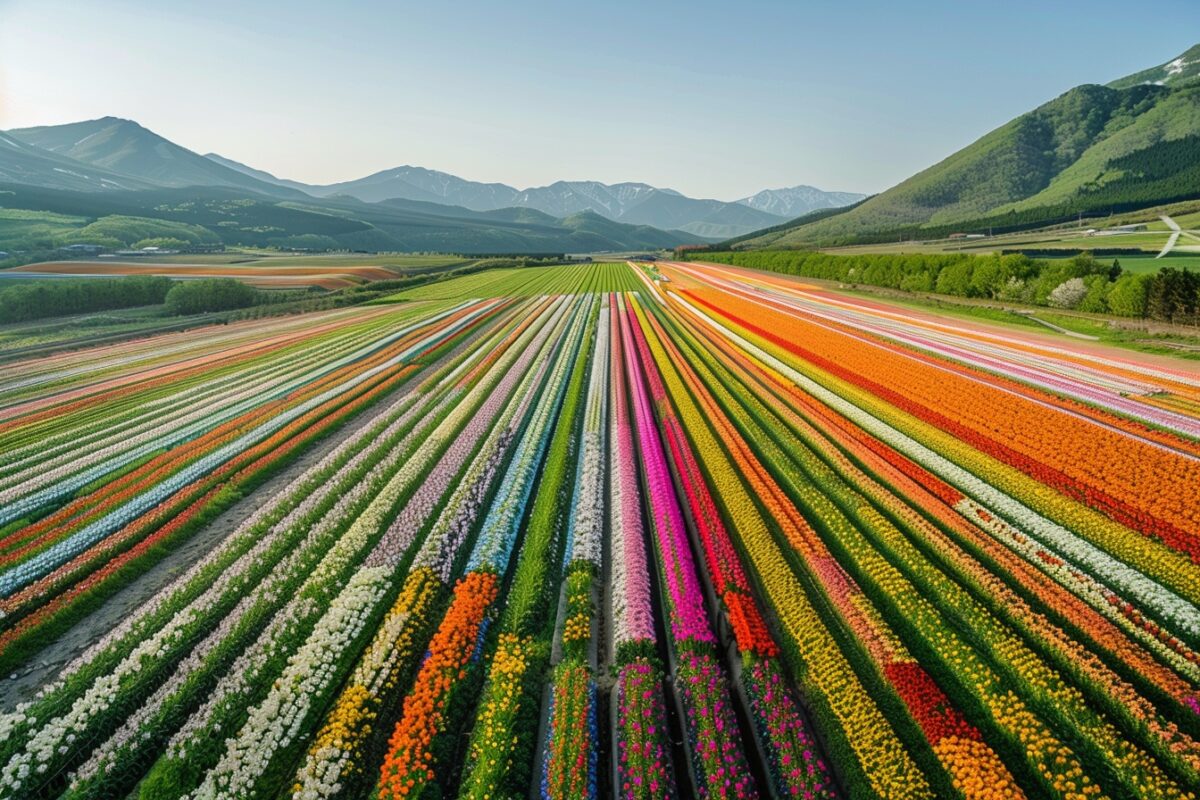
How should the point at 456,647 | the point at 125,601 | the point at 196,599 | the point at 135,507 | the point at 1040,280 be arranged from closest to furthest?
the point at 456,647 < the point at 196,599 < the point at 125,601 < the point at 135,507 < the point at 1040,280

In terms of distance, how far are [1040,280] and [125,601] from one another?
68.2m

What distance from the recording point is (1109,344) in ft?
127

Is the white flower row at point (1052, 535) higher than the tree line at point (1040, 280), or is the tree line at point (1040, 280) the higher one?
the tree line at point (1040, 280)

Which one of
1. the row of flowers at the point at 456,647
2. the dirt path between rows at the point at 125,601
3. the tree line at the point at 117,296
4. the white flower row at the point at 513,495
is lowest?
the dirt path between rows at the point at 125,601

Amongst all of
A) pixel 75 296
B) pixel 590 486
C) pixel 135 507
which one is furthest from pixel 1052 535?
pixel 75 296

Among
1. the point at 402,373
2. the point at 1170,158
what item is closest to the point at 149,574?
the point at 402,373

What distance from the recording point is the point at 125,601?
1584 cm

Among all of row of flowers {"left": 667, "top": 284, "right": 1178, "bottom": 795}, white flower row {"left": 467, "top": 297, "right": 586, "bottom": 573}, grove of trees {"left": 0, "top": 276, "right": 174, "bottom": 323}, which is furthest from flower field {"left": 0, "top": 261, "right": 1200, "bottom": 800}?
grove of trees {"left": 0, "top": 276, "right": 174, "bottom": 323}

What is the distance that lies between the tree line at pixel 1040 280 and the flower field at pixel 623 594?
15375 mm

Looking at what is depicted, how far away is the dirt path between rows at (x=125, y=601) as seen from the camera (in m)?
13.0

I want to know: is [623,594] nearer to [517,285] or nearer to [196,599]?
[196,599]

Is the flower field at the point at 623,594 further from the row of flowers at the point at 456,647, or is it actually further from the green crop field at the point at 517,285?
the green crop field at the point at 517,285

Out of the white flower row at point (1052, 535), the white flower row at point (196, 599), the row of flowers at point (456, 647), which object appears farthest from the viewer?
the white flower row at point (1052, 535)

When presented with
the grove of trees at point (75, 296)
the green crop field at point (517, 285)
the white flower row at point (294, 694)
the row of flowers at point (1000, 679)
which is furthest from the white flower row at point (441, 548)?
the grove of trees at point (75, 296)
